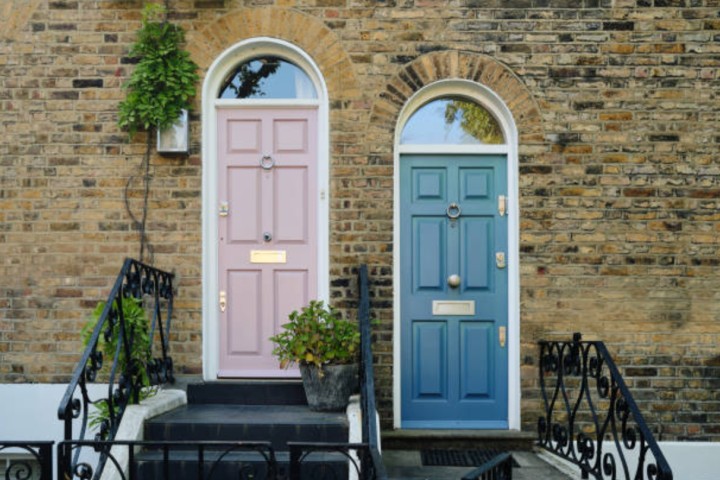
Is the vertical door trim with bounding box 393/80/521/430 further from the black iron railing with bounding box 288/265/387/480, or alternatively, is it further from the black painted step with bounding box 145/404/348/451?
the black painted step with bounding box 145/404/348/451

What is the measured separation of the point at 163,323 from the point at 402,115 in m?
2.44

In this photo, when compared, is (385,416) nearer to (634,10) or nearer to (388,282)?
(388,282)

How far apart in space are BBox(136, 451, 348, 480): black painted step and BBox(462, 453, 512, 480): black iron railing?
4.85 ft

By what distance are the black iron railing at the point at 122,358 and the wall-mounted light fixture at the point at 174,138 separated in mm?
938

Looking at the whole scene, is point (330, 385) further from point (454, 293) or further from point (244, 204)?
point (244, 204)

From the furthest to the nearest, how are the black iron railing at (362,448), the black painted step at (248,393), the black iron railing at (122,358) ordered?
the black painted step at (248,393) → the black iron railing at (122,358) → the black iron railing at (362,448)

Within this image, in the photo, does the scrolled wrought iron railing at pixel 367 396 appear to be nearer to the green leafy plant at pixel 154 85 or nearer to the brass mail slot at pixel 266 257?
the brass mail slot at pixel 266 257

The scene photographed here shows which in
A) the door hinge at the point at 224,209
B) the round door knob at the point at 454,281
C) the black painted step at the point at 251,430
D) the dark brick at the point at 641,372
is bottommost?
the black painted step at the point at 251,430

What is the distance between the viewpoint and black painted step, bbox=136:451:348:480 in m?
4.45

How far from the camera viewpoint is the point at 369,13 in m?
5.81

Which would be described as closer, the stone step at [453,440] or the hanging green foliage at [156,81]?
the stone step at [453,440]

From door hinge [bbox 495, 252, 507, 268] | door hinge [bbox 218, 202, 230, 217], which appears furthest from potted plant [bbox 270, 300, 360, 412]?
door hinge [bbox 495, 252, 507, 268]

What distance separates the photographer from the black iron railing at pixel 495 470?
2764mm

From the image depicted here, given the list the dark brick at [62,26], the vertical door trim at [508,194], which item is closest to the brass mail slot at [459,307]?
the vertical door trim at [508,194]
